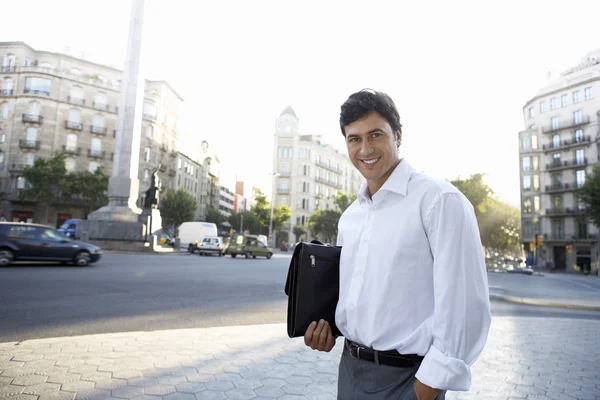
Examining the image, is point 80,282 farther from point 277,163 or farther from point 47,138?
point 277,163

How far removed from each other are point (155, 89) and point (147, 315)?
59150 millimetres

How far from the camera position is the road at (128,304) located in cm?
575

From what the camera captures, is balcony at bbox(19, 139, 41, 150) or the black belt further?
balcony at bbox(19, 139, 41, 150)

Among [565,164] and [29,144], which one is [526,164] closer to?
[565,164]

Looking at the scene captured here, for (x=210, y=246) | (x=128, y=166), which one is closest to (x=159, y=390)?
(x=128, y=166)

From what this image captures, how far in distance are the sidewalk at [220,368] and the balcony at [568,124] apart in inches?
2128

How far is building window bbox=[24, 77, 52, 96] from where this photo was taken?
157 feet

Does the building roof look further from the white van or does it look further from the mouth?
the mouth

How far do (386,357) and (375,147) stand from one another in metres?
0.88

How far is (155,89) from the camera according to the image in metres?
59.4

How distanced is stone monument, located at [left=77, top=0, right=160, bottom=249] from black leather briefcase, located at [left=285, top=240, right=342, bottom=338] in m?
23.2

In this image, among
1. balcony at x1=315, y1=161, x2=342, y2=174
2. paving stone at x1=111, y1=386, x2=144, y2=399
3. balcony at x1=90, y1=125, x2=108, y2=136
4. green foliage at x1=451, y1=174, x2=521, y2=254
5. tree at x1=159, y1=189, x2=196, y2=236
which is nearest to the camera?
paving stone at x1=111, y1=386, x2=144, y2=399

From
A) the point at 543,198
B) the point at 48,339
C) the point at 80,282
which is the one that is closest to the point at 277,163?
the point at 543,198

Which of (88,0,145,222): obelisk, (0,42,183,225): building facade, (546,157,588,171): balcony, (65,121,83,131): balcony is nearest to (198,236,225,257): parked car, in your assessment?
(88,0,145,222): obelisk
